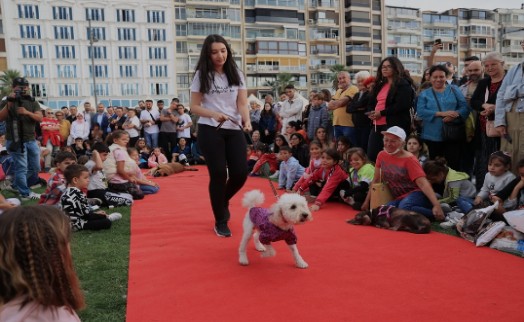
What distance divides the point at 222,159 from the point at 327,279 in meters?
1.57

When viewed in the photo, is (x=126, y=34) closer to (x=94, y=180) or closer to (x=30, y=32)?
(x=30, y=32)

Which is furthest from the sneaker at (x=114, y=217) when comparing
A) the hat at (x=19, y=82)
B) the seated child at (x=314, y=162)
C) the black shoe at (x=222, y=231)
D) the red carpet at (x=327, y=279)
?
the hat at (x=19, y=82)

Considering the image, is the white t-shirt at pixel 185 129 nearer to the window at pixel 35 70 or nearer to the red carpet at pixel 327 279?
the red carpet at pixel 327 279

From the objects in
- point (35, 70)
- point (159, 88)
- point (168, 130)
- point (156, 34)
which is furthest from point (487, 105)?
point (35, 70)

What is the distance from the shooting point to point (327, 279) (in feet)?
10.8

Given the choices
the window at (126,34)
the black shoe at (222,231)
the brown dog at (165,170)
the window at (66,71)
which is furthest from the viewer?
the window at (126,34)

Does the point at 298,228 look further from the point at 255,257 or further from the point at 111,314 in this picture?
the point at 111,314

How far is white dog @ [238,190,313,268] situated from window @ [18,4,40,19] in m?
52.1

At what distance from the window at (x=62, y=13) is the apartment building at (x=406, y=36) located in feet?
132

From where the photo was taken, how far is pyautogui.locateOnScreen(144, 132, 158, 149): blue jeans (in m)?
13.1

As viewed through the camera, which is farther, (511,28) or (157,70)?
(511,28)

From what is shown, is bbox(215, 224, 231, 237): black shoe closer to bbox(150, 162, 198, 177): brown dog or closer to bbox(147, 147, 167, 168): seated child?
bbox(150, 162, 198, 177): brown dog

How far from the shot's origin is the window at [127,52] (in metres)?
50.3

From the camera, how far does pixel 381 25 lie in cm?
6294
